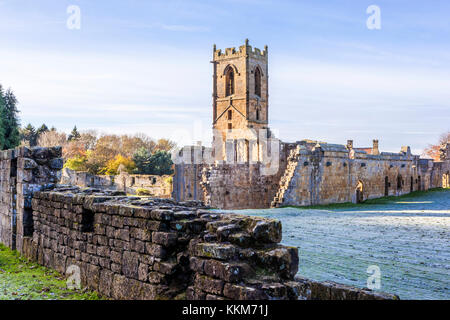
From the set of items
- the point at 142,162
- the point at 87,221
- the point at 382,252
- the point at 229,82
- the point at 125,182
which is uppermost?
the point at 229,82

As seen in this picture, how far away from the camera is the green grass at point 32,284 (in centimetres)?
582

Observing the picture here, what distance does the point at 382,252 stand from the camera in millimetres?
7121

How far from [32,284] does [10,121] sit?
3314cm

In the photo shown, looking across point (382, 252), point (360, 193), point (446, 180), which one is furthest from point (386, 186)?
point (382, 252)

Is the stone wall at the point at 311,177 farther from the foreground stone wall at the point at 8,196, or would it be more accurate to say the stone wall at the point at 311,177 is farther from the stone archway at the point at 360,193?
the foreground stone wall at the point at 8,196

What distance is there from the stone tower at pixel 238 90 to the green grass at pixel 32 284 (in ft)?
147

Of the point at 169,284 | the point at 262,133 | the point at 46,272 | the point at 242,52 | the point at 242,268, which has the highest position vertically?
the point at 242,52

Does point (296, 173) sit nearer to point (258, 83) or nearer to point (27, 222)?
point (27, 222)

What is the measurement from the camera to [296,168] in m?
18.1

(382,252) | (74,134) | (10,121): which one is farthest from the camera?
(74,134)

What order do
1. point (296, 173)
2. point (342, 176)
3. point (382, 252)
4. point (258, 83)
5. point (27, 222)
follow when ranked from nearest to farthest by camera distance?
point (382, 252), point (27, 222), point (296, 173), point (342, 176), point (258, 83)
